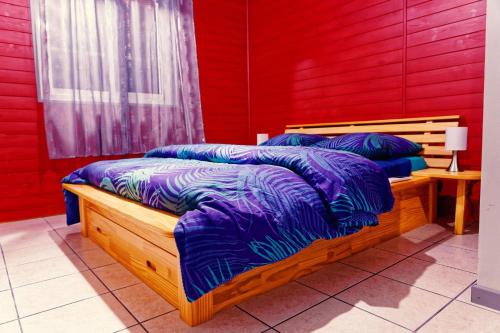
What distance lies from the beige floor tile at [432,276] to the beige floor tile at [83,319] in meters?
1.31

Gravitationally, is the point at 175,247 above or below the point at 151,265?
above

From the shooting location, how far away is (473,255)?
6.64 feet

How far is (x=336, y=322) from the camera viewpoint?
4.38 feet

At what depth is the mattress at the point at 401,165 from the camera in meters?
2.47

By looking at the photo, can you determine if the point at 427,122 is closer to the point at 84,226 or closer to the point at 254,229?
the point at 254,229

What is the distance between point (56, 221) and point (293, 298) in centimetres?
254

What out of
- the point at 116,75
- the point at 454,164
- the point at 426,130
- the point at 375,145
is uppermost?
the point at 116,75

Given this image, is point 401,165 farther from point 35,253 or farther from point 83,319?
point 35,253

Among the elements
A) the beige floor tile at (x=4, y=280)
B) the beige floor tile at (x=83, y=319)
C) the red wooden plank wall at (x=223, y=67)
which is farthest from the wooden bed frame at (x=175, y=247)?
the red wooden plank wall at (x=223, y=67)

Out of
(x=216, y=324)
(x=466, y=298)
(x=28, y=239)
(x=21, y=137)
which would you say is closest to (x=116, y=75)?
(x=21, y=137)

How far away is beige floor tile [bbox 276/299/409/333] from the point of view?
128 centimetres

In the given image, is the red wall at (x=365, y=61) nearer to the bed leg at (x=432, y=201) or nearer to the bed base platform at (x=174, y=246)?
the bed leg at (x=432, y=201)

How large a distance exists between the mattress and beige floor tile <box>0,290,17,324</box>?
7.53 feet

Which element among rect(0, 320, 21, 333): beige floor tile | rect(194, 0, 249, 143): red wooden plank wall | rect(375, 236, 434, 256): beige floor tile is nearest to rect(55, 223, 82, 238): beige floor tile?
rect(0, 320, 21, 333): beige floor tile
